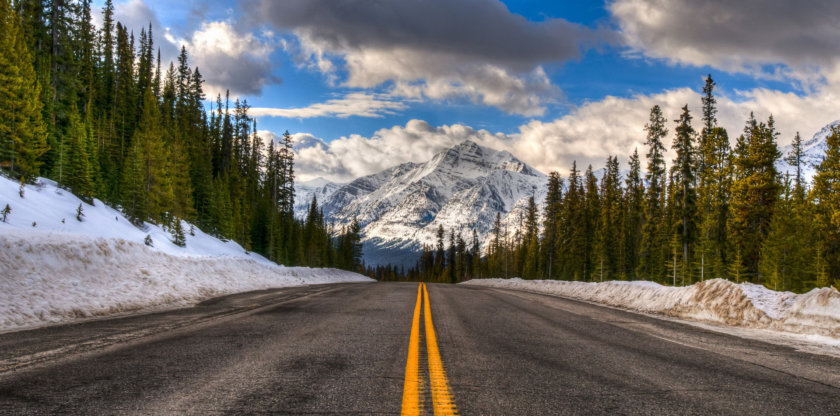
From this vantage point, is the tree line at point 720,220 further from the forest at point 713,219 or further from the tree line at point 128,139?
the tree line at point 128,139

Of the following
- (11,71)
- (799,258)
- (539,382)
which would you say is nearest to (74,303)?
(539,382)

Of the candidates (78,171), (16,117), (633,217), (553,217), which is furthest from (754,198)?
(16,117)

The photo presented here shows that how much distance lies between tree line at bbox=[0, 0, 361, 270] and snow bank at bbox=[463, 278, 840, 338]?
32297 millimetres

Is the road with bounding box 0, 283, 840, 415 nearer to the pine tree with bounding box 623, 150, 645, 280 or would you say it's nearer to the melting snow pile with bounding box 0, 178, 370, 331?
the melting snow pile with bounding box 0, 178, 370, 331

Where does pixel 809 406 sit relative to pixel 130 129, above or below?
below

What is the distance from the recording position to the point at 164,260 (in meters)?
14.9

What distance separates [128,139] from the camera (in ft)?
181

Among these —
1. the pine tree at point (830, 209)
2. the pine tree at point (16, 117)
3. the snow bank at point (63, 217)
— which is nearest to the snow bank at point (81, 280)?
the snow bank at point (63, 217)

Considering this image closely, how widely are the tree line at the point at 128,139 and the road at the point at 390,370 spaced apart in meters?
27.6

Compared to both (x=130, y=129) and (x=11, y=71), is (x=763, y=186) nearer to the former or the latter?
(x=11, y=71)

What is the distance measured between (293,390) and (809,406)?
4326mm

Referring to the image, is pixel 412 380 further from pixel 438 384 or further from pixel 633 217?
pixel 633 217

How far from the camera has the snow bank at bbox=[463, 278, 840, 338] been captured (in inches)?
347

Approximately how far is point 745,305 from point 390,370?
32.7 feet
